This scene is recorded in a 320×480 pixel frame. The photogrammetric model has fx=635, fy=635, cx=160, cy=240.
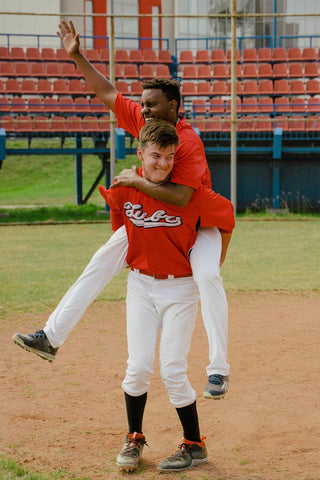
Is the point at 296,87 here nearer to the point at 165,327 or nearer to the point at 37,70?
the point at 37,70

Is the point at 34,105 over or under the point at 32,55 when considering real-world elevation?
under

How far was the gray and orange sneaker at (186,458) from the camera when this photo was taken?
3.57 meters

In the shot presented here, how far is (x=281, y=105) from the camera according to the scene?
58.2 feet

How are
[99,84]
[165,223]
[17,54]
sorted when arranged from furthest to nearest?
[17,54]
[99,84]
[165,223]

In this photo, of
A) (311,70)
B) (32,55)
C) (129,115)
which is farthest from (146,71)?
(129,115)

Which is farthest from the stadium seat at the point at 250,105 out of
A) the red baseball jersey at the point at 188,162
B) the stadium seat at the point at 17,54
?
the red baseball jersey at the point at 188,162

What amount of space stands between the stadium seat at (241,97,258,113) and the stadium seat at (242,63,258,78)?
2.88 ft

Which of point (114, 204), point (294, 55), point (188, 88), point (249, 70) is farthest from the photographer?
point (294, 55)

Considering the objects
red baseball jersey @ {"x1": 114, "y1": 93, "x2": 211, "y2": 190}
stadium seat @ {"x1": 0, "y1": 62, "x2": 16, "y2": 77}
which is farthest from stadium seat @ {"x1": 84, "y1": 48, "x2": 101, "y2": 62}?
red baseball jersey @ {"x1": 114, "y1": 93, "x2": 211, "y2": 190}

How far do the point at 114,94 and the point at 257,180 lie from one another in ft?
45.2

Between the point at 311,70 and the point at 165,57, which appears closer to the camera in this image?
the point at 311,70

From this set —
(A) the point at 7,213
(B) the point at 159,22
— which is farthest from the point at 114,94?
A: (B) the point at 159,22

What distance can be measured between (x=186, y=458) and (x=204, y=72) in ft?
55.6

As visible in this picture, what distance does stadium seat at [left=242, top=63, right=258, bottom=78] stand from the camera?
19.0 meters
